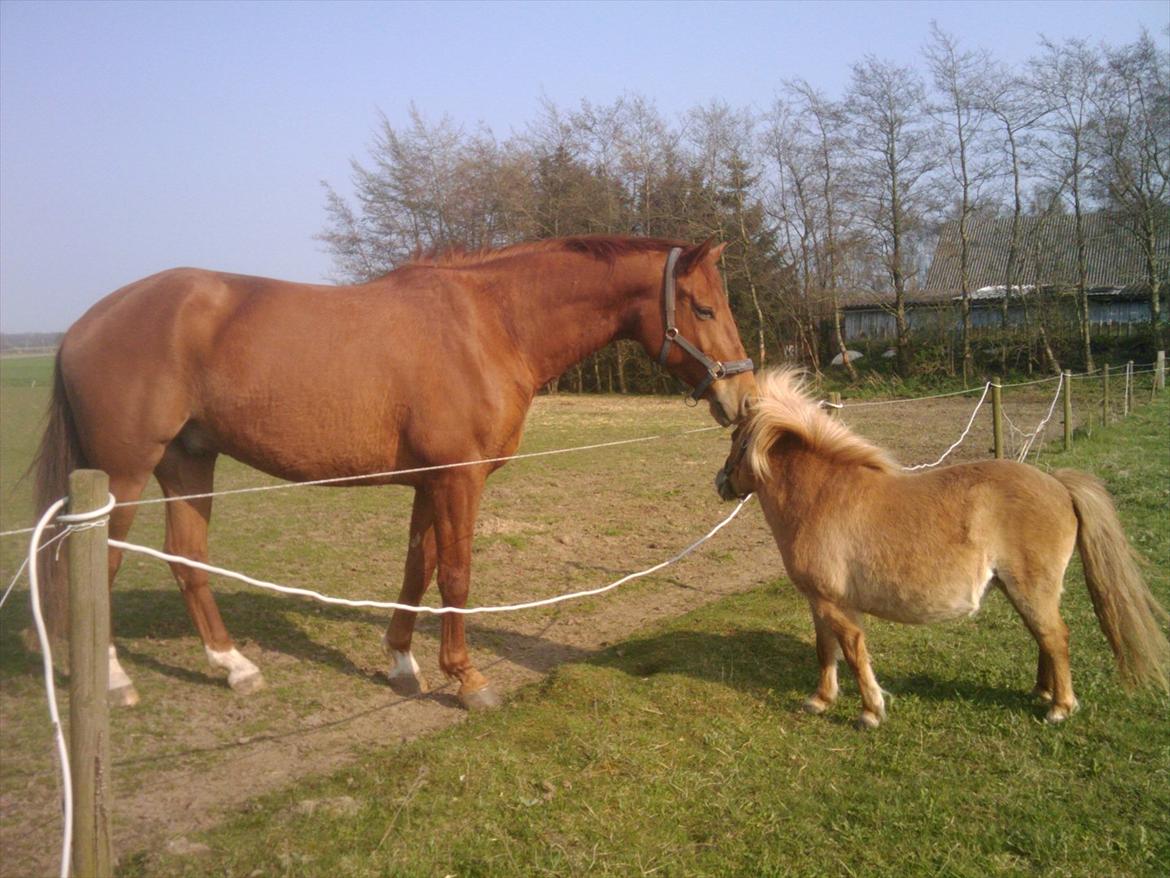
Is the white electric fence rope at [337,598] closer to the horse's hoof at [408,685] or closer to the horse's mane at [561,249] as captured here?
the horse's hoof at [408,685]

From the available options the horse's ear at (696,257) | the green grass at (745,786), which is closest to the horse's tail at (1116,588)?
the green grass at (745,786)

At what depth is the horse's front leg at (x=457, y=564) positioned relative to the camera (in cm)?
→ 424

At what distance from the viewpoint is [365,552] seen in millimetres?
7379

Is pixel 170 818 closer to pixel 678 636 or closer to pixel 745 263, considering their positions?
pixel 678 636

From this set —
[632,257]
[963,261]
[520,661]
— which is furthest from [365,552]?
[963,261]

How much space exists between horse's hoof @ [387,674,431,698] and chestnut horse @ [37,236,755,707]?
0.04 ft

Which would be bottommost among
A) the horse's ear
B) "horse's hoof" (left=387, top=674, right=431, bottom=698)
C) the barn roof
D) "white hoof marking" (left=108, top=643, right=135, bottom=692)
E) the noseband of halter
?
"horse's hoof" (left=387, top=674, right=431, bottom=698)

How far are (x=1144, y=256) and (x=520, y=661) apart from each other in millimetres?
31499

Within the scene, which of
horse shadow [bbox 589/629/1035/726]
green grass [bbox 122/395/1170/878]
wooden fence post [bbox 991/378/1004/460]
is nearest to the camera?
green grass [bbox 122/395/1170/878]

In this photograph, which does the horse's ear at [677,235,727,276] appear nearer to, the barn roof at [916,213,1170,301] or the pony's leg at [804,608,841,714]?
the pony's leg at [804,608,841,714]

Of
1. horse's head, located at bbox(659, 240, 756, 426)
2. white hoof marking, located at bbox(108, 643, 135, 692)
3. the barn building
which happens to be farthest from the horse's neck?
the barn building

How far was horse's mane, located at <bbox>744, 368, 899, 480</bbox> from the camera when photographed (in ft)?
13.4

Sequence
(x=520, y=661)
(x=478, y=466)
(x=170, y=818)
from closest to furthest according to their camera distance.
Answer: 1. (x=170, y=818)
2. (x=478, y=466)
3. (x=520, y=661)

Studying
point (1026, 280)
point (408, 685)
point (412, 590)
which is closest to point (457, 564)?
point (412, 590)
